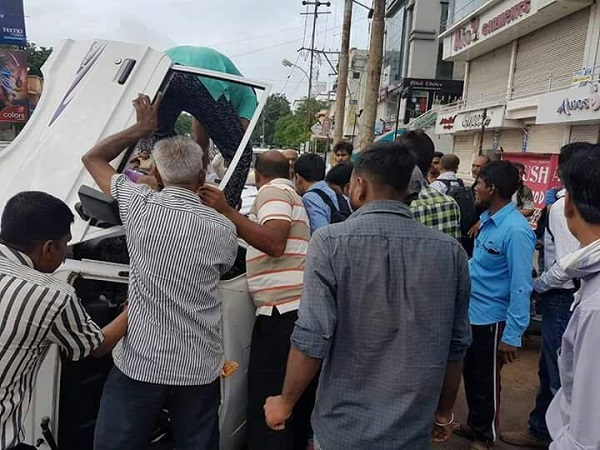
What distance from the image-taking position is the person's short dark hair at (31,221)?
5.49ft

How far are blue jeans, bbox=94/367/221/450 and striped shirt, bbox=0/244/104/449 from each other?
32 centimetres

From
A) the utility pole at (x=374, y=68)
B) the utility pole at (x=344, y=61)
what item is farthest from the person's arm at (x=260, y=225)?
the utility pole at (x=344, y=61)

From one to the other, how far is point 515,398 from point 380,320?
2980 mm

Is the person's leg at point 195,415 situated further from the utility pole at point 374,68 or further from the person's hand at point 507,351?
the utility pole at point 374,68

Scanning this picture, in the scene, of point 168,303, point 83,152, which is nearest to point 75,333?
point 168,303

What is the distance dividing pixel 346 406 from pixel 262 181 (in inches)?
56.6

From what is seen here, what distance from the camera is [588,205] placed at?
1498 millimetres

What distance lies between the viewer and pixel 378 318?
5.61 ft

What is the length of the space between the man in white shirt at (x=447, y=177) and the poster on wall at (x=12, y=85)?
2832 cm

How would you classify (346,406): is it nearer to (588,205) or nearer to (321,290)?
(321,290)

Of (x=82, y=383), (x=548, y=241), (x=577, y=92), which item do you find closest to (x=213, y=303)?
(x=82, y=383)

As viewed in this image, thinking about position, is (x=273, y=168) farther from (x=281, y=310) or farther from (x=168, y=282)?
(x=168, y=282)

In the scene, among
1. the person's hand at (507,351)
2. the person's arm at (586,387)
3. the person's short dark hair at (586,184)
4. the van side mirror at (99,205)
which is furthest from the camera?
the person's hand at (507,351)

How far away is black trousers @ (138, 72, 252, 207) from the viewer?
10.1 ft
